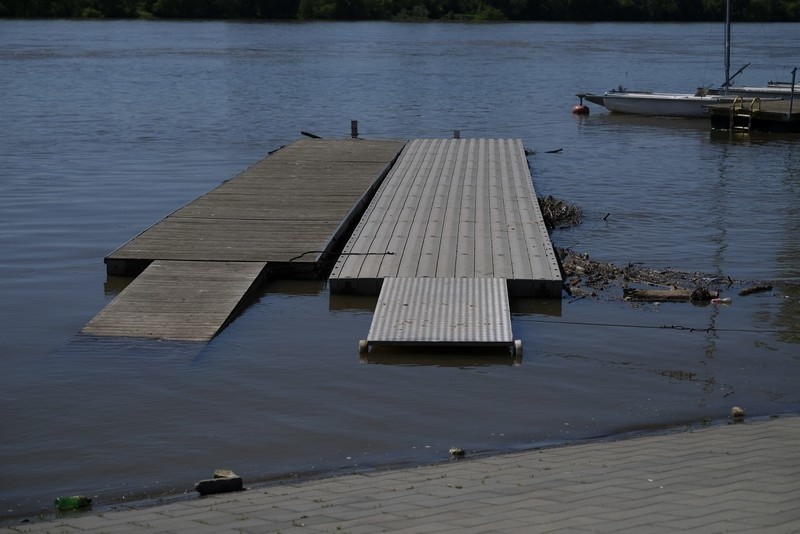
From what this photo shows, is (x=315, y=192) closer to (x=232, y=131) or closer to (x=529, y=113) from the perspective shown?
(x=232, y=131)

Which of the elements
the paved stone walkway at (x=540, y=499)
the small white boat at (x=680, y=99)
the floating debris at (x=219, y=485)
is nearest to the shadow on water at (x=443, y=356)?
the paved stone walkway at (x=540, y=499)

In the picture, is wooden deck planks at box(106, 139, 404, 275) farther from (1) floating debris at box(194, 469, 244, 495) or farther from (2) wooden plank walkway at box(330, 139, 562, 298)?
(1) floating debris at box(194, 469, 244, 495)

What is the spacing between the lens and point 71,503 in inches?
271

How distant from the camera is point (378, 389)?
9383mm

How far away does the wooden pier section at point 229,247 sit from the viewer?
10.8 m

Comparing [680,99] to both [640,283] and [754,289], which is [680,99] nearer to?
[754,289]

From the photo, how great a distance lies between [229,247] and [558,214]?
19.0 feet

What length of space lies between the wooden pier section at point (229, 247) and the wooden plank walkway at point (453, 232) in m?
0.50

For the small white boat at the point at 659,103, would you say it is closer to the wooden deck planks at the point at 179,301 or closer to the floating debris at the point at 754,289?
the floating debris at the point at 754,289

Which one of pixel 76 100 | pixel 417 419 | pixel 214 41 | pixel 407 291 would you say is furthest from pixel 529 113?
pixel 214 41

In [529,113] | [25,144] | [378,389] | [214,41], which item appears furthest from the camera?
[214,41]

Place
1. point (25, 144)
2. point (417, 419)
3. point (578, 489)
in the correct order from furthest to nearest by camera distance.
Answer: point (25, 144) → point (417, 419) → point (578, 489)

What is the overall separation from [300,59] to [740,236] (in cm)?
4674

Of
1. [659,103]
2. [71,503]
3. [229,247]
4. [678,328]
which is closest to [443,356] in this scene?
[678,328]
